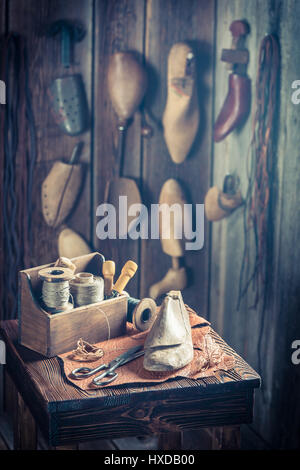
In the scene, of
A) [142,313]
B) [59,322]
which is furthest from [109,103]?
[59,322]

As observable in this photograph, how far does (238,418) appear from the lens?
1.28 meters

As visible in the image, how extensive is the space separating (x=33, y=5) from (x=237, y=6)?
63 centimetres

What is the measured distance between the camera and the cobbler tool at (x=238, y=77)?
1.92 meters

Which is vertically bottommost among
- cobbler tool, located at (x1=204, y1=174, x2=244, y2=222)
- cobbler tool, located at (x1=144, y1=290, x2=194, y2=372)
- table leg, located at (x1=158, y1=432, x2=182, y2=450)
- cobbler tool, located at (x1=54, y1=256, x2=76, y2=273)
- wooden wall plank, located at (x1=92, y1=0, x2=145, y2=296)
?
table leg, located at (x1=158, y1=432, x2=182, y2=450)

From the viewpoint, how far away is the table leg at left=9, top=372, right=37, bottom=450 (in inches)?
56.2

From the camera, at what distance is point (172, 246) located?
6.96 ft

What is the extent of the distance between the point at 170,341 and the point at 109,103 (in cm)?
102

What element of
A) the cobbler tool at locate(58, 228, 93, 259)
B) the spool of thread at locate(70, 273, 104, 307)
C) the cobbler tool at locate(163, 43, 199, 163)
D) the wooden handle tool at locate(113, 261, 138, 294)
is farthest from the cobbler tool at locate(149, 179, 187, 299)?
the spool of thread at locate(70, 273, 104, 307)

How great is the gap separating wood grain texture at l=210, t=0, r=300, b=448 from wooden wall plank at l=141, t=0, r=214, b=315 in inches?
1.5

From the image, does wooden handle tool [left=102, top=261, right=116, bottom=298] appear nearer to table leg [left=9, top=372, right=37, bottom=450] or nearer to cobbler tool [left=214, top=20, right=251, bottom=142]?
table leg [left=9, top=372, right=37, bottom=450]

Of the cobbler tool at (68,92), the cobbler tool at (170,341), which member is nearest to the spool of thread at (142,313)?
the cobbler tool at (170,341)

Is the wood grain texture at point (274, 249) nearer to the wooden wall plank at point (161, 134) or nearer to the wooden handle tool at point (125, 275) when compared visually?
the wooden wall plank at point (161, 134)

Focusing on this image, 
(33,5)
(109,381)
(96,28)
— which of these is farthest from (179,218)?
(109,381)

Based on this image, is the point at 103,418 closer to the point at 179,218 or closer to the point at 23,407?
the point at 23,407
